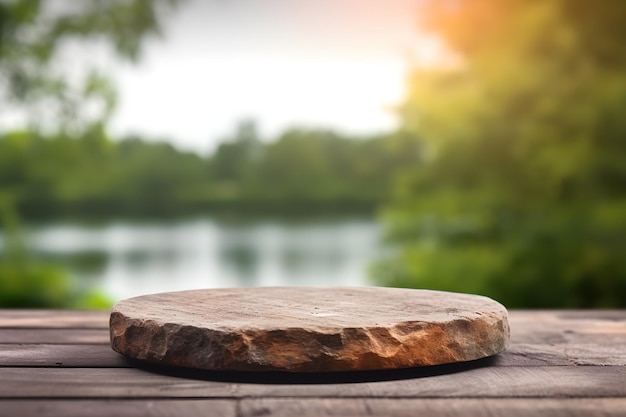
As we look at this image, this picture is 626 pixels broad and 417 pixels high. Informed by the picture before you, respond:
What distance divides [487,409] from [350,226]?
22.2ft

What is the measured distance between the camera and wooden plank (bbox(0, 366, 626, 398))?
0.94m

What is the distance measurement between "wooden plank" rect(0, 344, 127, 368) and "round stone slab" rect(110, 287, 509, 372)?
34 mm

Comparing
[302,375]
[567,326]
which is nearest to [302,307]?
[302,375]

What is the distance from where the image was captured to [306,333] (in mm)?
1008

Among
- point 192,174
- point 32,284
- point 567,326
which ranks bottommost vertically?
point 32,284

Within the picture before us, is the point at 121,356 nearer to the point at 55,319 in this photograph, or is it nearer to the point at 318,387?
the point at 318,387

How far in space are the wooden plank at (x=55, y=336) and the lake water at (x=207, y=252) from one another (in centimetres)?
443

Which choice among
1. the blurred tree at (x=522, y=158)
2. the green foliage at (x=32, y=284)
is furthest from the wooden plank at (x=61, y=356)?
the blurred tree at (x=522, y=158)

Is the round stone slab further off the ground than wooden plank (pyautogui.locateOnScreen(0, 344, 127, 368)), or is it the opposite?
the round stone slab

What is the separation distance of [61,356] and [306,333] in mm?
459

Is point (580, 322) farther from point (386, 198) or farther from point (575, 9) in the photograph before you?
point (386, 198)

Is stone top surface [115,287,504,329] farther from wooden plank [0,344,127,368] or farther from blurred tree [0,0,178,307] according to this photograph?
blurred tree [0,0,178,307]

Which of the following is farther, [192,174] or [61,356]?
[192,174]

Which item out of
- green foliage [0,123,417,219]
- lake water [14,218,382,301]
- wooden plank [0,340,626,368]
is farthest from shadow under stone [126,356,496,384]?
green foliage [0,123,417,219]
